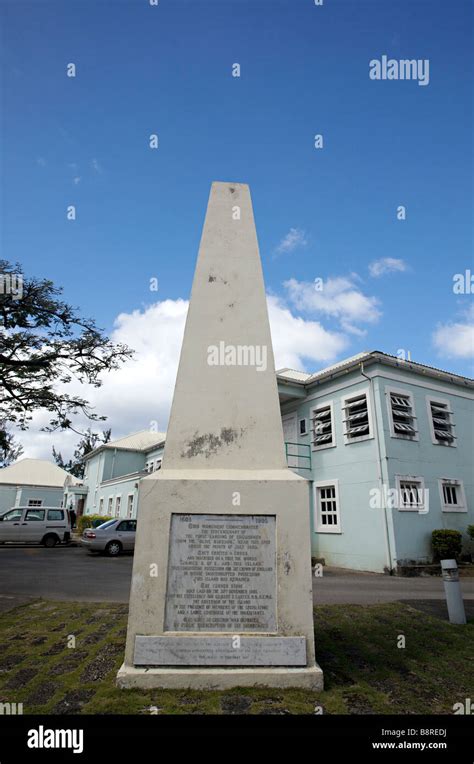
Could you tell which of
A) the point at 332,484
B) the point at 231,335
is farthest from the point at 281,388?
the point at 231,335

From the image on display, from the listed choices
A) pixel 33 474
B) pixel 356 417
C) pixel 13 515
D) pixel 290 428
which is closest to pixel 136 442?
pixel 33 474

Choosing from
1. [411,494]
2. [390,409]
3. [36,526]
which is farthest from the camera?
[36,526]

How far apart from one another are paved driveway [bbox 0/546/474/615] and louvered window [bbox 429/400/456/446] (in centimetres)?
507

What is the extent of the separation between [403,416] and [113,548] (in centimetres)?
1227

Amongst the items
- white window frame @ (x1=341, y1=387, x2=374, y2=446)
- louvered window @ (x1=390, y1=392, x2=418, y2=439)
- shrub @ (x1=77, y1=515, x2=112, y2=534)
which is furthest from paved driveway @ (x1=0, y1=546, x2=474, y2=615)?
shrub @ (x1=77, y1=515, x2=112, y2=534)

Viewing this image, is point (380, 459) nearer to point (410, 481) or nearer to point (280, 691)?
point (410, 481)

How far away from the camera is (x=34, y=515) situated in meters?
21.4

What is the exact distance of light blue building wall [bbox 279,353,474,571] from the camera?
13422 millimetres

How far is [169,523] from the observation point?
3.91 meters

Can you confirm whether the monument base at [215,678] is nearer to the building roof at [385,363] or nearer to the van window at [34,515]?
the building roof at [385,363]

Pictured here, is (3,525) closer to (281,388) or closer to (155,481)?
(281,388)

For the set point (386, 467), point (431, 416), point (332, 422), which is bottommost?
point (386, 467)

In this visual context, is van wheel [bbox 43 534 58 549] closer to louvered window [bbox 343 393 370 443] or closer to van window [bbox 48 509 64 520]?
van window [bbox 48 509 64 520]

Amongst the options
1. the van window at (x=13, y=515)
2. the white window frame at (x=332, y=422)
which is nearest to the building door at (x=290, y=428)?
the white window frame at (x=332, y=422)
